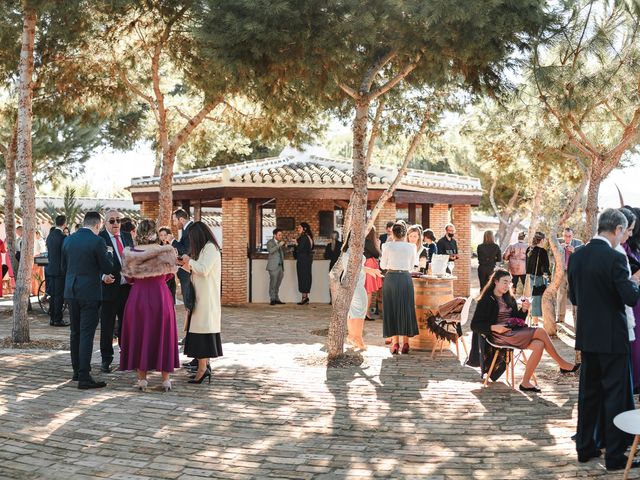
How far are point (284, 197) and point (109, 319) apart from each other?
8.95 metres

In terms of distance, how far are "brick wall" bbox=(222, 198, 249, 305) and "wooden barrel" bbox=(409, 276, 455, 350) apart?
7703 mm

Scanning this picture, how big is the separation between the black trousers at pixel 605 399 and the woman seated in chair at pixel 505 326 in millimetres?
2047

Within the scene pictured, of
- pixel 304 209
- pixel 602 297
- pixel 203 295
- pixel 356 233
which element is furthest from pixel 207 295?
pixel 304 209

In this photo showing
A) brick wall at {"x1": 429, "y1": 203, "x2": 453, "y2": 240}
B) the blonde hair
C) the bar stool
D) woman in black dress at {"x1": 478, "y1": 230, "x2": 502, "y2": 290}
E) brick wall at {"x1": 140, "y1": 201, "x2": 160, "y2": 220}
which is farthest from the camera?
brick wall at {"x1": 140, "y1": 201, "x2": 160, "y2": 220}

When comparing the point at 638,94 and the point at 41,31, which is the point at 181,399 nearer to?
the point at 638,94

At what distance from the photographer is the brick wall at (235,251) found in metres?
17.0

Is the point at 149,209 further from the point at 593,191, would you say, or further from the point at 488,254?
the point at 593,191

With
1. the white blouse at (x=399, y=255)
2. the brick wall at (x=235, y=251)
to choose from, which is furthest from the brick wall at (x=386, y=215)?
the white blouse at (x=399, y=255)

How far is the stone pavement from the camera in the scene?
515cm

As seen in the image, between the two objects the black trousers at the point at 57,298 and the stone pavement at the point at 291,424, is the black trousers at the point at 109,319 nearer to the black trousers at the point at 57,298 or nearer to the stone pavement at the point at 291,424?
the stone pavement at the point at 291,424

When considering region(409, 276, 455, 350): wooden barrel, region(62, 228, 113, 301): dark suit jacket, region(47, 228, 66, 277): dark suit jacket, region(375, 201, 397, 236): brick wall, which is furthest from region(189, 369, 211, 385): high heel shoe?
region(375, 201, 397, 236): brick wall

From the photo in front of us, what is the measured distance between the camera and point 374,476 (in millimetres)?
4965

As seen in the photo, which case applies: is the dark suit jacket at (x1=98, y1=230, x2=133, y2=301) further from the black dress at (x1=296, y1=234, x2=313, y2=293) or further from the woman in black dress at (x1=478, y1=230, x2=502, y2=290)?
the black dress at (x1=296, y1=234, x2=313, y2=293)

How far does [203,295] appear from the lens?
7.58m
